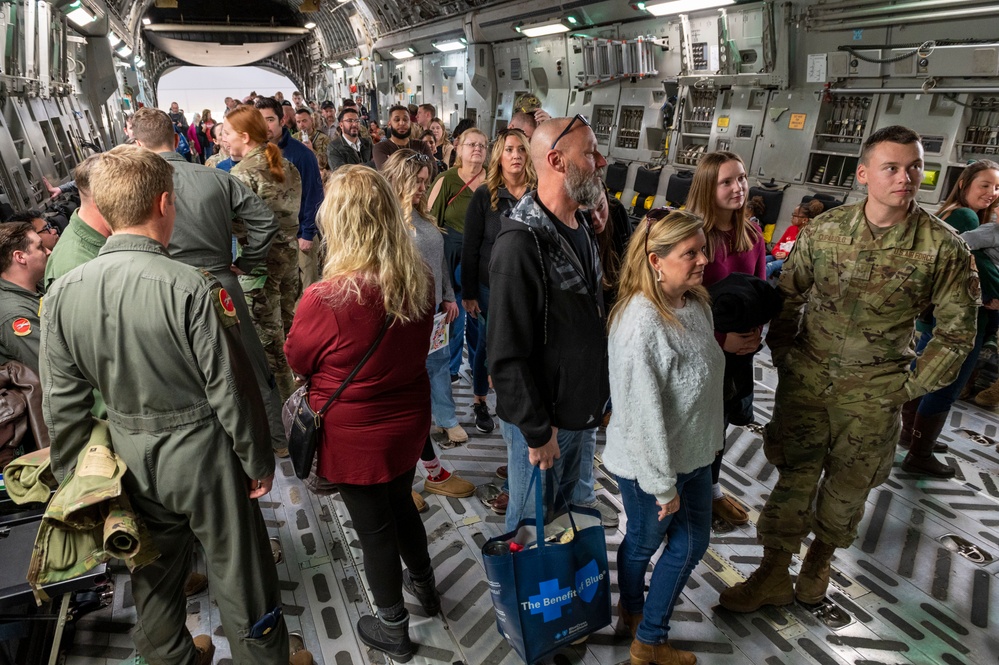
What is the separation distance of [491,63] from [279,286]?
35.0ft

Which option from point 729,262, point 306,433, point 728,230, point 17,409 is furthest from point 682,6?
point 17,409

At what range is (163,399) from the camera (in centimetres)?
200

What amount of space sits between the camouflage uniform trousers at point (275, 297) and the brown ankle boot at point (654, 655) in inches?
114

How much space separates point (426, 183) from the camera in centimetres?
379

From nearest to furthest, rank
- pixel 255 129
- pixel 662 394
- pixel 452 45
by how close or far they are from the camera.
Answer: pixel 662 394 < pixel 255 129 < pixel 452 45

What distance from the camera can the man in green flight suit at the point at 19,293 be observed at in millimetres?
2676

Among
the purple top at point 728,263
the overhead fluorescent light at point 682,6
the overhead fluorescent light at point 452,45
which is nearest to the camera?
the purple top at point 728,263

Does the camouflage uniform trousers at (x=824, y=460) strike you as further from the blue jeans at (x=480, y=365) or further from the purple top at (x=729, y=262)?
the blue jeans at (x=480, y=365)

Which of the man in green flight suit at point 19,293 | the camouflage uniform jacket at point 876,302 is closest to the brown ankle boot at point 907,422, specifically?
the camouflage uniform jacket at point 876,302

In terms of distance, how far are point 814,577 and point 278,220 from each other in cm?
386

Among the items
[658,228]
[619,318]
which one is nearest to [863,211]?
[658,228]

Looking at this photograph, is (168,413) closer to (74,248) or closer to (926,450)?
(74,248)

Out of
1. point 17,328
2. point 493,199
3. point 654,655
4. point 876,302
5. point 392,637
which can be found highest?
point 493,199

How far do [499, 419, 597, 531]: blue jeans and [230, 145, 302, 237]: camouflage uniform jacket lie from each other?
8.10 feet
